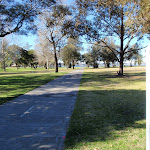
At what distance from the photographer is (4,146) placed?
11.7ft

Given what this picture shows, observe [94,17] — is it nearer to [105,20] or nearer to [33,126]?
[105,20]

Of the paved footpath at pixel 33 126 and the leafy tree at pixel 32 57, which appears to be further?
the leafy tree at pixel 32 57

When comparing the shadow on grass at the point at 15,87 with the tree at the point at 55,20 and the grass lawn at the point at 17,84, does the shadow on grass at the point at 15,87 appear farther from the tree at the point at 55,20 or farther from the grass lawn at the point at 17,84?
the tree at the point at 55,20

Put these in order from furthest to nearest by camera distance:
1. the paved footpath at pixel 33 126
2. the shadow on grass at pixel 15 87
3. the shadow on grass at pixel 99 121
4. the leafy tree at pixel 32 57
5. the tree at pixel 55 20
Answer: the leafy tree at pixel 32 57, the tree at pixel 55 20, the shadow on grass at pixel 15 87, the shadow on grass at pixel 99 121, the paved footpath at pixel 33 126

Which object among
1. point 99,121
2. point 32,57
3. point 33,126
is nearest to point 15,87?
point 33,126

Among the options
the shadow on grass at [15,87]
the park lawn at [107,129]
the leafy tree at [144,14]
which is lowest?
the park lawn at [107,129]

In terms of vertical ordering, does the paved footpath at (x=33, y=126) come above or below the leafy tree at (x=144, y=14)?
below

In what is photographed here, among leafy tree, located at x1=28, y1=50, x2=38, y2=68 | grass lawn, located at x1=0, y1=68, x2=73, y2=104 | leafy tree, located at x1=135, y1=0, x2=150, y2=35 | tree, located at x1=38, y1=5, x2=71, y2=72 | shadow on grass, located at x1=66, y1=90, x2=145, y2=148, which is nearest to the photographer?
shadow on grass, located at x1=66, y1=90, x2=145, y2=148

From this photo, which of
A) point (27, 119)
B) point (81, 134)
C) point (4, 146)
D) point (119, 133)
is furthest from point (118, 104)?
point (4, 146)

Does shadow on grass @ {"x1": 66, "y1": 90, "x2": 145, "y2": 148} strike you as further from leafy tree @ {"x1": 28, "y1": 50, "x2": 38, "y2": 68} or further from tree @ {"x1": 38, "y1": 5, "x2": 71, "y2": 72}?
leafy tree @ {"x1": 28, "y1": 50, "x2": 38, "y2": 68}

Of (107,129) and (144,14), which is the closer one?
(107,129)

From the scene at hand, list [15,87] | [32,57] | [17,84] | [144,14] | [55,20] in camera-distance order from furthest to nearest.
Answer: [32,57] < [55,20] < [144,14] < [17,84] < [15,87]

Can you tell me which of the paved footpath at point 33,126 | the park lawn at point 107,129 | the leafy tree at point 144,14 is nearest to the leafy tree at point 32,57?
the leafy tree at point 144,14

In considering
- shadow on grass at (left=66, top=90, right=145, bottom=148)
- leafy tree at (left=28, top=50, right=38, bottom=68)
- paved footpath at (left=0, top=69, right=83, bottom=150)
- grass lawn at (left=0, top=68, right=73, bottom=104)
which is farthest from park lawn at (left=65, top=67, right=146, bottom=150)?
leafy tree at (left=28, top=50, right=38, bottom=68)
